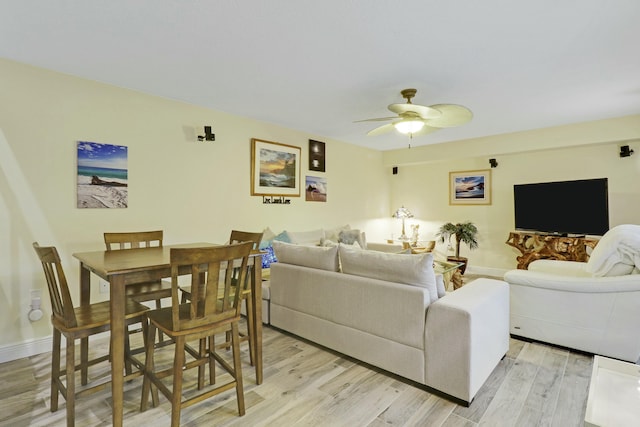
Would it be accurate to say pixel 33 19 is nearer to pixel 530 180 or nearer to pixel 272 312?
pixel 272 312

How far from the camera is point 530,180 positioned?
5188 mm

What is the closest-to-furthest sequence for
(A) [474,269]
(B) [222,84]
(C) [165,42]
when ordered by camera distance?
(C) [165,42]
(B) [222,84]
(A) [474,269]

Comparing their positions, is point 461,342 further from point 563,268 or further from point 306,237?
point 306,237

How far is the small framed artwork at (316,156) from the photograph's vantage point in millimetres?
5074

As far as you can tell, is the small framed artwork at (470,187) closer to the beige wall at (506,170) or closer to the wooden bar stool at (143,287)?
the beige wall at (506,170)

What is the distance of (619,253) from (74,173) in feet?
15.4

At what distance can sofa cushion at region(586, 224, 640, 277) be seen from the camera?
8.25 ft

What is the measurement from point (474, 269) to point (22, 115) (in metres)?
6.35

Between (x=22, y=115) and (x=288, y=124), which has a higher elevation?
(x=288, y=124)

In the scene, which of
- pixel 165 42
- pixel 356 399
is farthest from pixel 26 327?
pixel 356 399

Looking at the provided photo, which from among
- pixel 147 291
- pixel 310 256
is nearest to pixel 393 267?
pixel 310 256

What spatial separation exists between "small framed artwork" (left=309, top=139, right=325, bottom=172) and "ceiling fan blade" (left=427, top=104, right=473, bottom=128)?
222 cm

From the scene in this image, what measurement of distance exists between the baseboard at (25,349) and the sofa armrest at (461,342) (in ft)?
10.3

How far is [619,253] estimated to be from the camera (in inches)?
102
